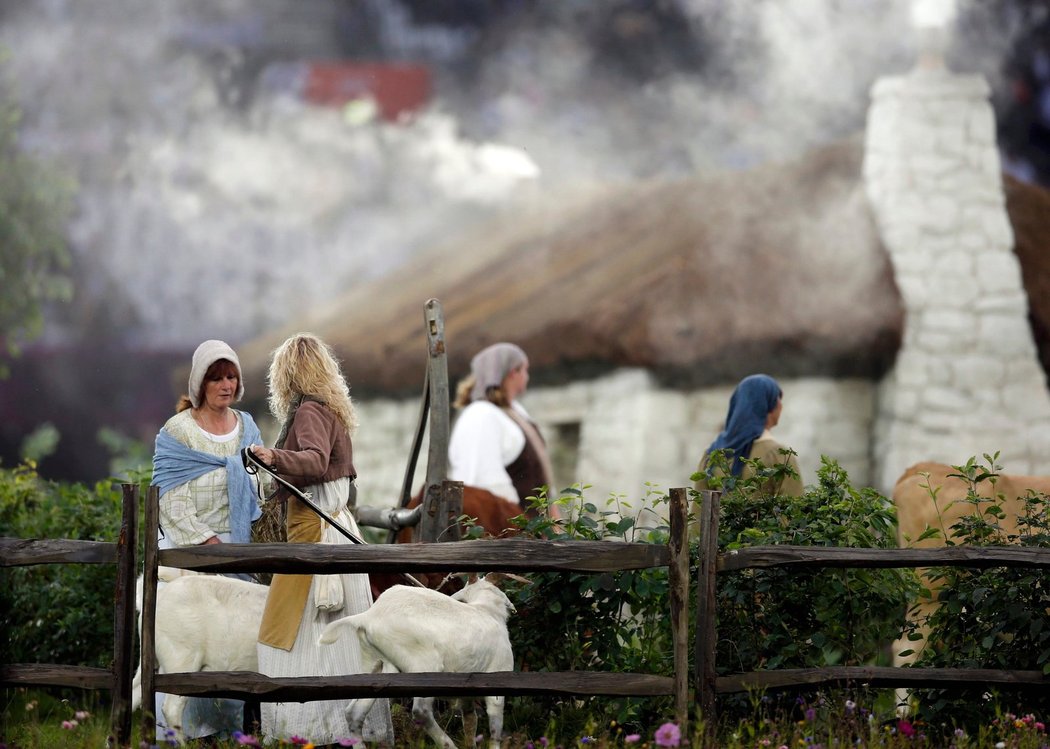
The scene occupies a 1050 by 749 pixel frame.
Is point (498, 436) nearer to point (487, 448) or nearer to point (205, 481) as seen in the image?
point (487, 448)

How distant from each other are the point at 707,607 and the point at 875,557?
572 mm

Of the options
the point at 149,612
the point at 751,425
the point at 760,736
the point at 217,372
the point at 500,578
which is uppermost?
the point at 217,372

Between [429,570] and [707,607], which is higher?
[429,570]

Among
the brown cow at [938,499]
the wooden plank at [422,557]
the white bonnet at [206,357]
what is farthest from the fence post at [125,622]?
the brown cow at [938,499]

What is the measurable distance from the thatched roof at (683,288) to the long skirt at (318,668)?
538cm

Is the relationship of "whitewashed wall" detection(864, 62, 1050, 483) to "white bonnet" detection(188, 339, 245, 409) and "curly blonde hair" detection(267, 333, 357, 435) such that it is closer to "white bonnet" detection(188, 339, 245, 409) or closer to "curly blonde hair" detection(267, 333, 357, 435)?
"curly blonde hair" detection(267, 333, 357, 435)

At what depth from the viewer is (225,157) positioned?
45.7 feet

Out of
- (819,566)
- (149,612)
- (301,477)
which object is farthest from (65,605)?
(819,566)

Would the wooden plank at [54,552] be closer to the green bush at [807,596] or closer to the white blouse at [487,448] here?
the green bush at [807,596]

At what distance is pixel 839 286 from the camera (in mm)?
10891

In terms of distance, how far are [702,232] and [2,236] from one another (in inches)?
259

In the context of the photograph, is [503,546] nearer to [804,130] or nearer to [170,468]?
[170,468]

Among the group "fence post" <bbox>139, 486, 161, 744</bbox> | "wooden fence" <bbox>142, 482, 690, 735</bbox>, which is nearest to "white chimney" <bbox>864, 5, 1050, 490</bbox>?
"wooden fence" <bbox>142, 482, 690, 735</bbox>

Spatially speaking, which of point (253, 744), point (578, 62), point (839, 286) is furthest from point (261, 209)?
point (253, 744)
